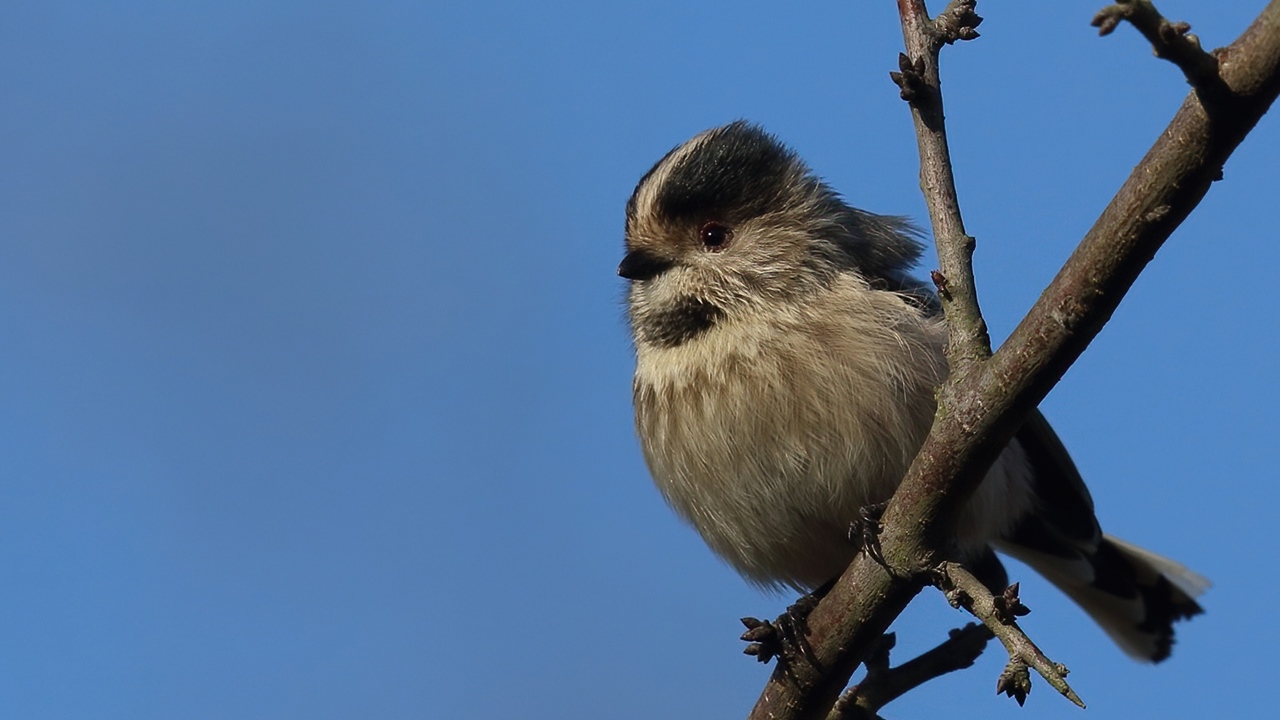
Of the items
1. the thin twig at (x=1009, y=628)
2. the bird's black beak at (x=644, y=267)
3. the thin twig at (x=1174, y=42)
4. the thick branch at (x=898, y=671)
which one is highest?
the bird's black beak at (x=644, y=267)

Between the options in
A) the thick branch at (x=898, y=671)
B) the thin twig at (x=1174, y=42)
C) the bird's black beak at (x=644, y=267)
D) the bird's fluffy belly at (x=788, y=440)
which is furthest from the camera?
the bird's black beak at (x=644, y=267)

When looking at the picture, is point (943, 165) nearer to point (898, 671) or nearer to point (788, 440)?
point (788, 440)

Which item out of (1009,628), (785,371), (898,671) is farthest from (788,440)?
(1009,628)

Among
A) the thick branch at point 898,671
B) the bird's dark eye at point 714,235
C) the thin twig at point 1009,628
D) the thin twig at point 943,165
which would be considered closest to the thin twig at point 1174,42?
the thin twig at point 943,165

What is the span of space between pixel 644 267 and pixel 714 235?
1.00 feet

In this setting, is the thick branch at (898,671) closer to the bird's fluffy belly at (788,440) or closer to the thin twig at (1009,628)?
the bird's fluffy belly at (788,440)

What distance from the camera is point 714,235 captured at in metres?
5.16

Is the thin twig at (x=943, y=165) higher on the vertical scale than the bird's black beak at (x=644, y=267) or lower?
lower

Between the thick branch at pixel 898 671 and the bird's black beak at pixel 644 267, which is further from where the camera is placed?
the bird's black beak at pixel 644 267

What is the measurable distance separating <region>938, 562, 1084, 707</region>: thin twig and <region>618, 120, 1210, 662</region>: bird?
3.92 feet

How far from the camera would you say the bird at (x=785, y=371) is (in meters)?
4.36

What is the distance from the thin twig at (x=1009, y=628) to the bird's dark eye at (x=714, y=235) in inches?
86.2

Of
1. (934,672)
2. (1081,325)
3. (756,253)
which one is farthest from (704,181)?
(1081,325)

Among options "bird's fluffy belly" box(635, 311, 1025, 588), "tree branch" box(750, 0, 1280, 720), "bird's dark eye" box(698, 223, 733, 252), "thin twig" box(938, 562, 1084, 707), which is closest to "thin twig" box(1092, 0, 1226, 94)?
"tree branch" box(750, 0, 1280, 720)
